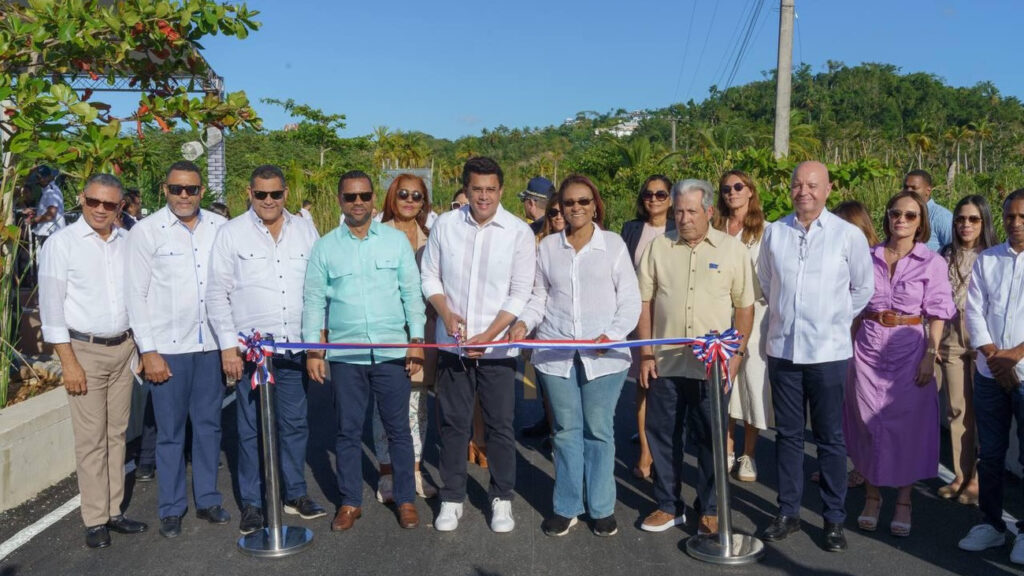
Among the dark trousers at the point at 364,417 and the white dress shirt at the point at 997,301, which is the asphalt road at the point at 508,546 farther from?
the white dress shirt at the point at 997,301

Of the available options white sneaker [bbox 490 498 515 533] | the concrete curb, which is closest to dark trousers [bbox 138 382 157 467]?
the concrete curb

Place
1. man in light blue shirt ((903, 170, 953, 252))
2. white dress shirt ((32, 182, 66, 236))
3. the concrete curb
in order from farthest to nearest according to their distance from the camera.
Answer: white dress shirt ((32, 182, 66, 236)), man in light blue shirt ((903, 170, 953, 252)), the concrete curb

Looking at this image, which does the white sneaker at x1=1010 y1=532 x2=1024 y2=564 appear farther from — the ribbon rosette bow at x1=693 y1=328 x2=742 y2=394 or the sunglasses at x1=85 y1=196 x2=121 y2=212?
the sunglasses at x1=85 y1=196 x2=121 y2=212

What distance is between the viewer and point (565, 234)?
5215mm

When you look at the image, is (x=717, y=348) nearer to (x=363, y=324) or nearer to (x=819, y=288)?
(x=819, y=288)

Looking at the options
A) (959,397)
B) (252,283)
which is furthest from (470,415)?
(959,397)

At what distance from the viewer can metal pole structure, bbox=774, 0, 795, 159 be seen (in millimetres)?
13930

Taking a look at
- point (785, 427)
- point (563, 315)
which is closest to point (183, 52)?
point (563, 315)

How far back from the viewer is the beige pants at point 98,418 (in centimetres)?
500

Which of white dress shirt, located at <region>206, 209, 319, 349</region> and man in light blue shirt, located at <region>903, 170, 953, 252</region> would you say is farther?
man in light blue shirt, located at <region>903, 170, 953, 252</region>

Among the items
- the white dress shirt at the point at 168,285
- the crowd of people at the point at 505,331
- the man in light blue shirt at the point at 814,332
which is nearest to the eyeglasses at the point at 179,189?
the crowd of people at the point at 505,331

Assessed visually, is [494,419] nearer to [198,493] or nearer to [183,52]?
[198,493]

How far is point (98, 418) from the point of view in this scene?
199 inches

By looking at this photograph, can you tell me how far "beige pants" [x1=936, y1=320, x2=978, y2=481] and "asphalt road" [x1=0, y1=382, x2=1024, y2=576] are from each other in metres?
0.32
